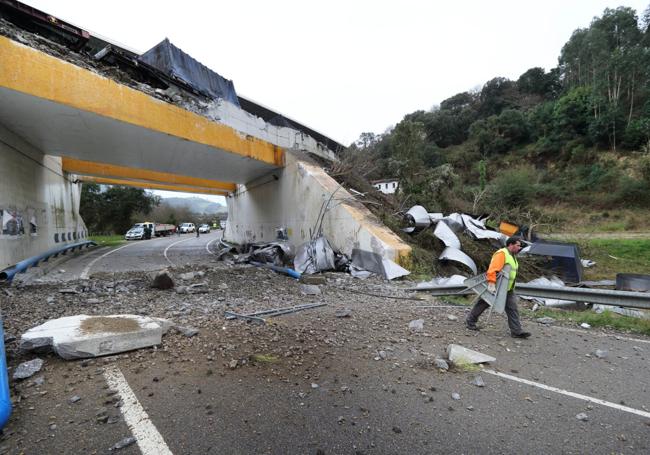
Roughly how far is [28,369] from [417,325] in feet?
15.2

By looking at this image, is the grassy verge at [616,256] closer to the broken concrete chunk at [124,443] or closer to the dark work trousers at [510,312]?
the dark work trousers at [510,312]

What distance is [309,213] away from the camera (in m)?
11.8

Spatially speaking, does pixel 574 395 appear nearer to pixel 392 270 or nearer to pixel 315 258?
pixel 392 270

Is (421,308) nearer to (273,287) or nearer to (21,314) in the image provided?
(273,287)

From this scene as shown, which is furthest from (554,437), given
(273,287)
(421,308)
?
(273,287)

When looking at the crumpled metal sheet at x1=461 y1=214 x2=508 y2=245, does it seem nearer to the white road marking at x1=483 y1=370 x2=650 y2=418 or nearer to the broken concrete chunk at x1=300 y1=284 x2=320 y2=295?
the broken concrete chunk at x1=300 y1=284 x2=320 y2=295

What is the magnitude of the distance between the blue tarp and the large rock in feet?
28.1

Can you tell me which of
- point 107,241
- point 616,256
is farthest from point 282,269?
point 107,241

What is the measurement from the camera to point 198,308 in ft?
17.9

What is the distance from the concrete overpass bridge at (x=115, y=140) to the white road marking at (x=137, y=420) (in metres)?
6.60

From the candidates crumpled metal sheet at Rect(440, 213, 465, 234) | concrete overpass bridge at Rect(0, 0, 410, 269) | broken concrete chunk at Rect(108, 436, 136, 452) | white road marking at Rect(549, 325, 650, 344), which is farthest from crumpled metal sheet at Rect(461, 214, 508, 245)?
broken concrete chunk at Rect(108, 436, 136, 452)

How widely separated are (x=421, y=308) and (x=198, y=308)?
4.06m

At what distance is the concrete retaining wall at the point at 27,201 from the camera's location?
7715 millimetres

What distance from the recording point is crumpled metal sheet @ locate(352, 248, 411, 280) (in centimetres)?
851
